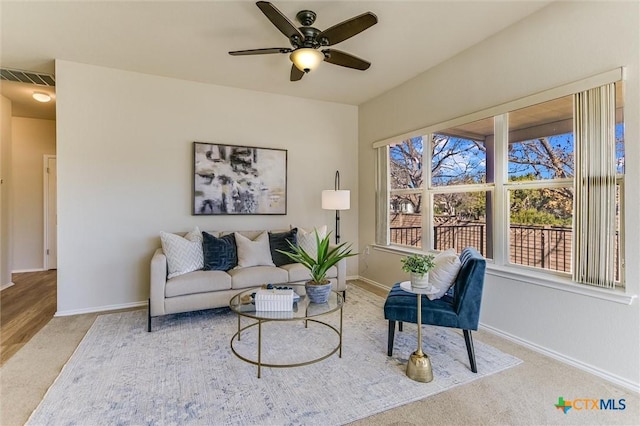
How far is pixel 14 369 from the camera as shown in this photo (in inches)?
91.5

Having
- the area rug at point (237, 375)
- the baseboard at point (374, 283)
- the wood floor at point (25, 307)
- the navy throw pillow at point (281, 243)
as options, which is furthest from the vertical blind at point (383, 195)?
the area rug at point (237, 375)

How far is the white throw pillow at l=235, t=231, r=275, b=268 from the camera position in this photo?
12.1ft

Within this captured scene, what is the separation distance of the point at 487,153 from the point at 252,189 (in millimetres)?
2945

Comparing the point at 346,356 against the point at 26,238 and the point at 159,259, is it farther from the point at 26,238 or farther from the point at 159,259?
the point at 26,238

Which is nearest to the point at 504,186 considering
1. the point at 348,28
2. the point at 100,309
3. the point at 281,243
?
the point at 348,28

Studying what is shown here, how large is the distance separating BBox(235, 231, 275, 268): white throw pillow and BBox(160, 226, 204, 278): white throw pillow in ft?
1.45

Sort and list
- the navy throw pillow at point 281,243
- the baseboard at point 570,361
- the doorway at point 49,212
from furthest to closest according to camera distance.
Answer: the doorway at point 49,212, the navy throw pillow at point 281,243, the baseboard at point 570,361

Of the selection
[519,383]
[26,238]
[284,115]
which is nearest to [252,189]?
[284,115]

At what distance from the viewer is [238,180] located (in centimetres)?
429

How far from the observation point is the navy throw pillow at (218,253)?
350 cm

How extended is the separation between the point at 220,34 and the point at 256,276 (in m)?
2.47

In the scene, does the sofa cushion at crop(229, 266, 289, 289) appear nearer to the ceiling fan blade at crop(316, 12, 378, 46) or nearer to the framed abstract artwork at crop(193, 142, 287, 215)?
the framed abstract artwork at crop(193, 142, 287, 215)

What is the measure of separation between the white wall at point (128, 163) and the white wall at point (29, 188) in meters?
3.02

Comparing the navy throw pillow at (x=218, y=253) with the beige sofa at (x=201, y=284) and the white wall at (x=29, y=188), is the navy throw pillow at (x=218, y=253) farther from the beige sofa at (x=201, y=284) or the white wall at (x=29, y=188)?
the white wall at (x=29, y=188)
